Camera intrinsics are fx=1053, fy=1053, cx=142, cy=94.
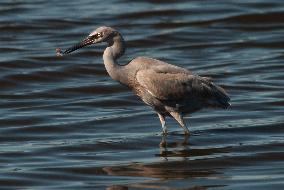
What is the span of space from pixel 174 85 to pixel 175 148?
0.87 meters

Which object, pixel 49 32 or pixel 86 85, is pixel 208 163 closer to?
pixel 86 85

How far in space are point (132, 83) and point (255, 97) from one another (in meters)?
3.35

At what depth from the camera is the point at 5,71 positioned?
1820 centimetres

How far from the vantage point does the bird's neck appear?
13.1 metres

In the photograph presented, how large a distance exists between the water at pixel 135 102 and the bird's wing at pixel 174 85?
529 mm

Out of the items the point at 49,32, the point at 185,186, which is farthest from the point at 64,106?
the point at 49,32

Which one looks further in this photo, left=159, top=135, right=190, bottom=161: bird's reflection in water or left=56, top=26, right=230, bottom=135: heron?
left=56, top=26, right=230, bottom=135: heron

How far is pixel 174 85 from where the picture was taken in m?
Answer: 13.2

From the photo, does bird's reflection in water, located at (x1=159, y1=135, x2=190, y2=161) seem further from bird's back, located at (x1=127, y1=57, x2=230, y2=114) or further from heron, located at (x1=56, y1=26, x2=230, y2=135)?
bird's back, located at (x1=127, y1=57, x2=230, y2=114)

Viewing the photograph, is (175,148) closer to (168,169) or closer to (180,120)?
(180,120)

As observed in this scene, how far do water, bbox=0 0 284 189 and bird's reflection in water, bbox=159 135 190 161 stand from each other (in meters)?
0.02

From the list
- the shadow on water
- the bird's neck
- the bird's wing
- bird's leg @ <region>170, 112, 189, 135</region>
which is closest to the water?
the shadow on water

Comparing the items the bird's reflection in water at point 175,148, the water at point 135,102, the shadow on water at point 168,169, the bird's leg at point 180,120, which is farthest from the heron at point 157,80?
the shadow on water at point 168,169

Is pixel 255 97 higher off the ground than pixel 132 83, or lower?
lower
